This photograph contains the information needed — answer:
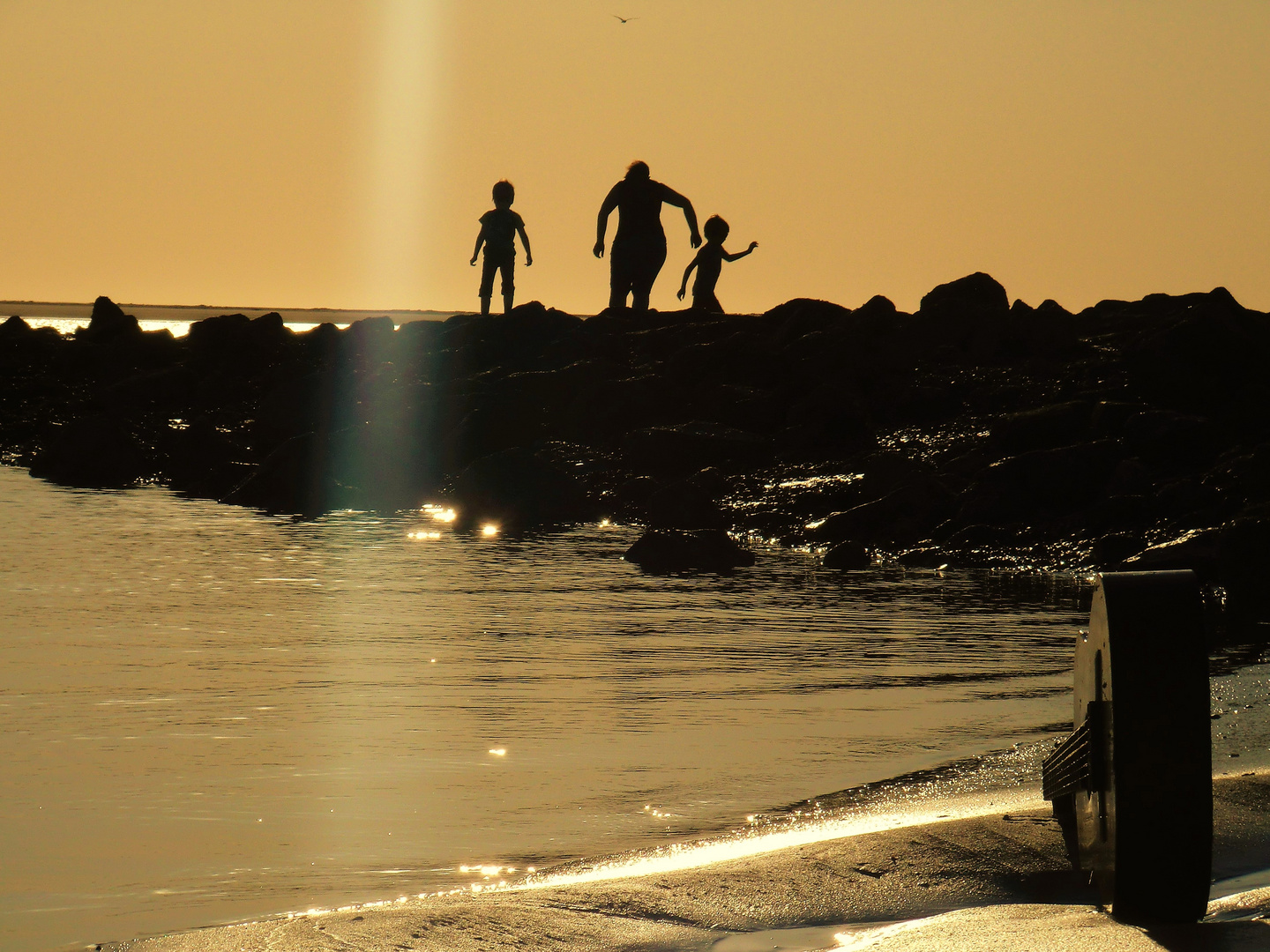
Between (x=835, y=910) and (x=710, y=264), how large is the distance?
18.1m

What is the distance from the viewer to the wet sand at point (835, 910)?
3.48 metres

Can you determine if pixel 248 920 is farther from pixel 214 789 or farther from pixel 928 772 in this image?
pixel 928 772

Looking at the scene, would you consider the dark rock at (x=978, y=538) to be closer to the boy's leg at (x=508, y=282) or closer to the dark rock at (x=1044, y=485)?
the dark rock at (x=1044, y=485)

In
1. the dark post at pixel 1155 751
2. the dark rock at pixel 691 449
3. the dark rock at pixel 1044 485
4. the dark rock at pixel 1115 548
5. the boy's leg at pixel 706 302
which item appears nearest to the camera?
the dark post at pixel 1155 751

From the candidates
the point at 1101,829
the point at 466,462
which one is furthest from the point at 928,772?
the point at 466,462

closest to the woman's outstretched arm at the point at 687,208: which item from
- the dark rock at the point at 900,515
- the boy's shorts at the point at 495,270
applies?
the boy's shorts at the point at 495,270

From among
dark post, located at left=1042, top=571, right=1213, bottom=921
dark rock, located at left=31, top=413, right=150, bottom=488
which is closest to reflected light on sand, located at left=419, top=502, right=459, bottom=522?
dark rock, located at left=31, top=413, right=150, bottom=488

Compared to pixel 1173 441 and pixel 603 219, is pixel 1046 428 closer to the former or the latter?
pixel 1173 441

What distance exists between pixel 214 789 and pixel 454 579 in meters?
6.42

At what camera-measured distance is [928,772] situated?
5723 mm

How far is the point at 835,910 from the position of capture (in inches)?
154

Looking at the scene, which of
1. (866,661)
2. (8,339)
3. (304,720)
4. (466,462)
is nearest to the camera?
(304,720)

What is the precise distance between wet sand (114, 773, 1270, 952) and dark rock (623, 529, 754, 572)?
303 inches

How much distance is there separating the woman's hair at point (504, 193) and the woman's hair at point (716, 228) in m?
2.86
